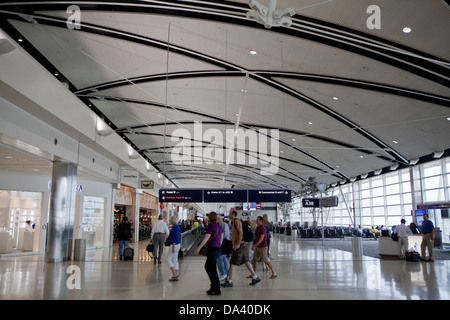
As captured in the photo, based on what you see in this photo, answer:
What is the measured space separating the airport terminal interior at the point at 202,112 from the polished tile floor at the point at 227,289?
0.07 meters

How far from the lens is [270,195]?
51.3 ft

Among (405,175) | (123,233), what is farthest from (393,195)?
(123,233)

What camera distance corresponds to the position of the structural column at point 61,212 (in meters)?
13.1

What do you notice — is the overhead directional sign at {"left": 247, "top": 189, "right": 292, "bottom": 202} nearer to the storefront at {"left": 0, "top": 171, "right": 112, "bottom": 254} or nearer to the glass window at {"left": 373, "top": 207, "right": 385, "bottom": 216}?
the storefront at {"left": 0, "top": 171, "right": 112, "bottom": 254}

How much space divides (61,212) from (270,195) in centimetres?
827

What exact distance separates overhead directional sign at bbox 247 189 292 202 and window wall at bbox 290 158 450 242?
11.8 m

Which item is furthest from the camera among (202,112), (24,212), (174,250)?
(202,112)

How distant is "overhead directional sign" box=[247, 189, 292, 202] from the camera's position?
1554 centimetres

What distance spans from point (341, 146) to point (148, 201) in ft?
66.0

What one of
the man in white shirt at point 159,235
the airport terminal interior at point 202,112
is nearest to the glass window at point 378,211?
the airport terminal interior at point 202,112

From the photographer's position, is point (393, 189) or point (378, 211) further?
point (378, 211)

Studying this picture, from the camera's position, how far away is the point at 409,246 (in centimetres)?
1548

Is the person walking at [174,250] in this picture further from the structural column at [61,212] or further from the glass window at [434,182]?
the glass window at [434,182]

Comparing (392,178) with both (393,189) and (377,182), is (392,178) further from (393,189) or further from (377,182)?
(377,182)
